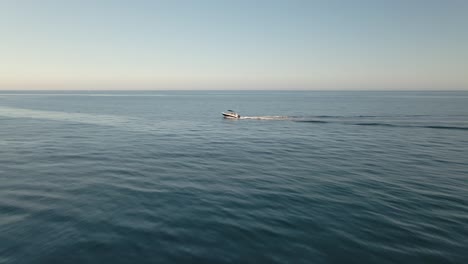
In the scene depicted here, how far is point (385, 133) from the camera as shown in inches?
1759

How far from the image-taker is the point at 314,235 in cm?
1279

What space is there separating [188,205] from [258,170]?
31.2 ft

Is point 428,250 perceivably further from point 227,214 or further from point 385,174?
point 385,174

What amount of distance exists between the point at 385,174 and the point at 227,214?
16.1 m

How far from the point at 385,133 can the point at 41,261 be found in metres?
49.3

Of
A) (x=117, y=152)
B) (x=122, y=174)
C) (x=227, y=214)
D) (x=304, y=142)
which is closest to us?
(x=227, y=214)

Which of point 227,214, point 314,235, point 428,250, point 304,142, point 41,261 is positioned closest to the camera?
point 41,261

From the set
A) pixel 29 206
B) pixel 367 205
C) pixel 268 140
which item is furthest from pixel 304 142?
pixel 29 206

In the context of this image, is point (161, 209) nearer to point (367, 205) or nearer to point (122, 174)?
point (122, 174)

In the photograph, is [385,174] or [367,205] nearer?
[367,205]

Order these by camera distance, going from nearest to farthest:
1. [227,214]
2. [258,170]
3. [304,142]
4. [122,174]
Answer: [227,214], [122,174], [258,170], [304,142]

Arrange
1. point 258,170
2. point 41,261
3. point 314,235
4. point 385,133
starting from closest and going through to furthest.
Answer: point 41,261 → point 314,235 → point 258,170 → point 385,133

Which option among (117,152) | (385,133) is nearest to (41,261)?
(117,152)

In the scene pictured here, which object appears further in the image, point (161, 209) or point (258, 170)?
point (258, 170)
